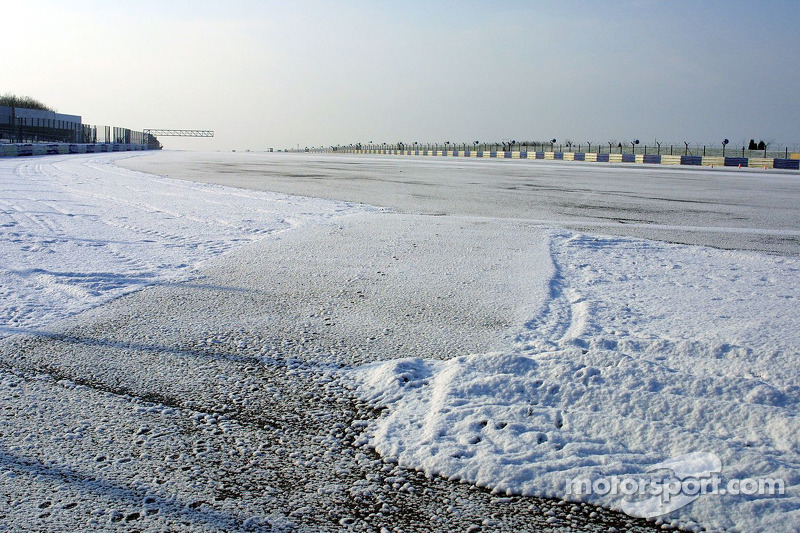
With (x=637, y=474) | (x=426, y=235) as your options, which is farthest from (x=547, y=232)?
(x=637, y=474)

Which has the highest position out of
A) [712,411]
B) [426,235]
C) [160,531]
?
[426,235]

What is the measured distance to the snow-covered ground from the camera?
2498 mm

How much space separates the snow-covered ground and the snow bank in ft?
0.04

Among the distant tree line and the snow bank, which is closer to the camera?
the snow bank

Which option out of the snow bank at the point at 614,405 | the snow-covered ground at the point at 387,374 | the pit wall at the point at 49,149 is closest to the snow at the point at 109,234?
the snow-covered ground at the point at 387,374

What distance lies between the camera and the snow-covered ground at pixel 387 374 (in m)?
2.50

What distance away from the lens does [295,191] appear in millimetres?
14531

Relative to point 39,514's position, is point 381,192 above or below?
above

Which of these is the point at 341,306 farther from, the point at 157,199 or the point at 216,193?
the point at 216,193

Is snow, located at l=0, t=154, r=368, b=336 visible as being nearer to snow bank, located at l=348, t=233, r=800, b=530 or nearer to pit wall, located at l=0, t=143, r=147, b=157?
snow bank, located at l=348, t=233, r=800, b=530

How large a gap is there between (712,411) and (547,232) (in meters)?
5.79

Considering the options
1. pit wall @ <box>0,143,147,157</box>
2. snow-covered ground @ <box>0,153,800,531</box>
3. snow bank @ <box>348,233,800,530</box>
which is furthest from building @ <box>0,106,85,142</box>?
snow bank @ <box>348,233,800,530</box>

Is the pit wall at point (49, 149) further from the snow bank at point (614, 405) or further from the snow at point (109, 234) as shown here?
the snow bank at point (614, 405)

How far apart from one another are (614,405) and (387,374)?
1.25 meters
